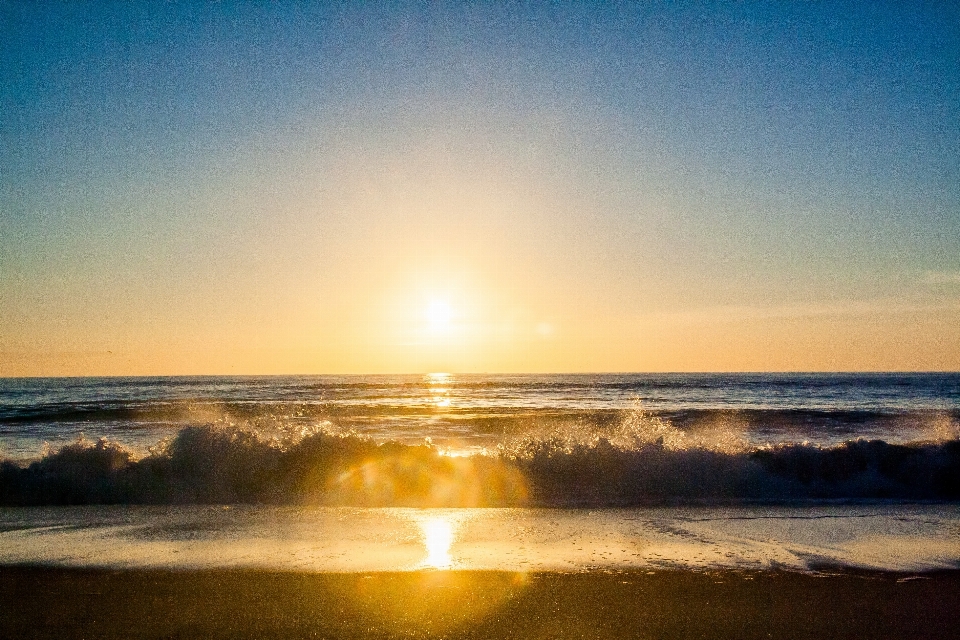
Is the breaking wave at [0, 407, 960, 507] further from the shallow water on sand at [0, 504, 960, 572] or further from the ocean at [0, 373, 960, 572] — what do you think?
the shallow water on sand at [0, 504, 960, 572]

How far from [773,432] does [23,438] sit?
2737 cm

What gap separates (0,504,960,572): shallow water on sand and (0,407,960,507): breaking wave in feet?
3.84

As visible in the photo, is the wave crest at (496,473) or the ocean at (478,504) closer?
the ocean at (478,504)

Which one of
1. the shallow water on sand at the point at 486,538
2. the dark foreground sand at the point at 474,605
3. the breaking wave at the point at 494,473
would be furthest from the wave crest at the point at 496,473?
the dark foreground sand at the point at 474,605

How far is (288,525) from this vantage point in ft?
30.6

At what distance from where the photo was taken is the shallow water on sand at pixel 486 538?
7238 millimetres

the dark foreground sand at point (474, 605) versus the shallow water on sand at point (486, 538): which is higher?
the dark foreground sand at point (474, 605)

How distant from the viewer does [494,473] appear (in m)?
12.8

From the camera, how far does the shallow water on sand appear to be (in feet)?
23.7

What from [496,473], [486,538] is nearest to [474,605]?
[486,538]

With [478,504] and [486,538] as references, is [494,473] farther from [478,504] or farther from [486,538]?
[486,538]

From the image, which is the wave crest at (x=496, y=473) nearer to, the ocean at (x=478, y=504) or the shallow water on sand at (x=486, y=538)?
the ocean at (x=478, y=504)

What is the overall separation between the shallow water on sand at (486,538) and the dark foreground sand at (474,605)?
44 cm

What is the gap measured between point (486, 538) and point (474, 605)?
2666 millimetres
